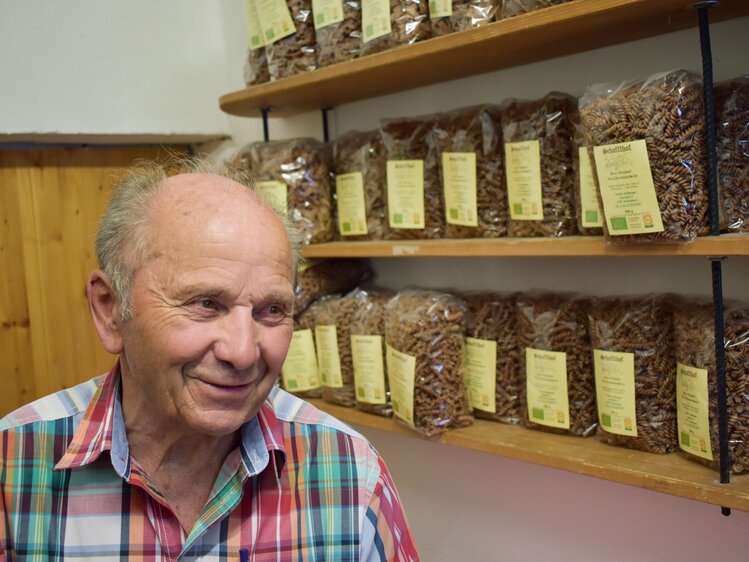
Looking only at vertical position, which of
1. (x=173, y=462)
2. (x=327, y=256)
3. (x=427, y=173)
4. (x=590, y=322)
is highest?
(x=427, y=173)

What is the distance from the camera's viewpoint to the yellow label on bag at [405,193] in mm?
1736

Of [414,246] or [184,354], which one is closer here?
[184,354]

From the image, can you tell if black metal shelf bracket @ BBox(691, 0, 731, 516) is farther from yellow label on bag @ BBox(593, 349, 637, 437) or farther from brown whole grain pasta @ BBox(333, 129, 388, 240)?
brown whole grain pasta @ BBox(333, 129, 388, 240)

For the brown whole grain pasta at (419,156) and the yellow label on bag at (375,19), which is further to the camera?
the brown whole grain pasta at (419,156)

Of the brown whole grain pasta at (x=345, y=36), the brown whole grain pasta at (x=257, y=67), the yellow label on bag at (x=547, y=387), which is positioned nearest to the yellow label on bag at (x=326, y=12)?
the brown whole grain pasta at (x=345, y=36)

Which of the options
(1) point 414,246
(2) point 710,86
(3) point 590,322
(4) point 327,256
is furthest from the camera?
(4) point 327,256

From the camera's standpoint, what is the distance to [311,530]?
113 centimetres

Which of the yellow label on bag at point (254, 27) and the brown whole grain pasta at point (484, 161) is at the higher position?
the yellow label on bag at point (254, 27)

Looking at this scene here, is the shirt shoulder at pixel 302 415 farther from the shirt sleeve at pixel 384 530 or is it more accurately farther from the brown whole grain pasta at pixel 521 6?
the brown whole grain pasta at pixel 521 6

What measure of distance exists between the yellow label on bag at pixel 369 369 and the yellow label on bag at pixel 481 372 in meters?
0.22

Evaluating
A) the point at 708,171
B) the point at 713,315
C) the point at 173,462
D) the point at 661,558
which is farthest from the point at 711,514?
the point at 173,462

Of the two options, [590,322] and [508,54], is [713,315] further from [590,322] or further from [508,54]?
[508,54]

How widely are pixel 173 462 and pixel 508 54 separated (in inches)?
42.8

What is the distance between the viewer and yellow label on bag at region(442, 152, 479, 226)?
5.34 ft
